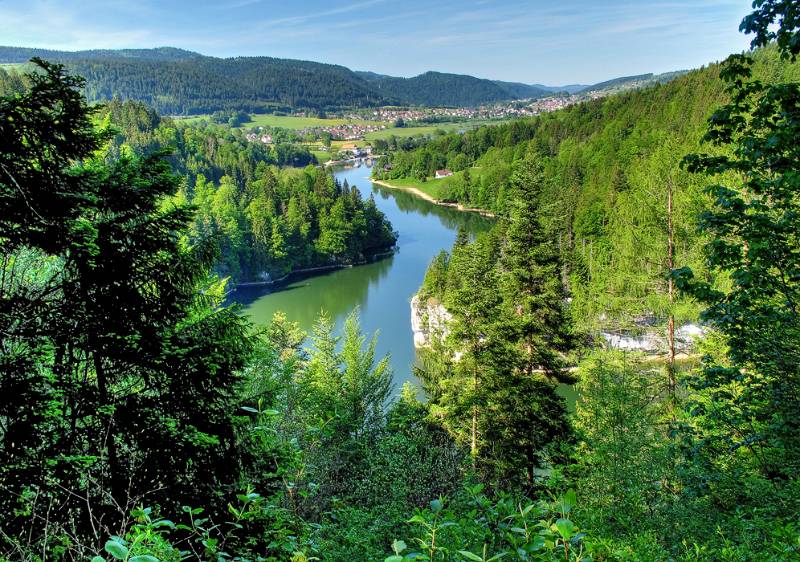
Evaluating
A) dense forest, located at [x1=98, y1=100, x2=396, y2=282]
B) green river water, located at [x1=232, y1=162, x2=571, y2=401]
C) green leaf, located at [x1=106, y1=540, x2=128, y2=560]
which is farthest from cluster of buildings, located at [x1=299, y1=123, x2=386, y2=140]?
green leaf, located at [x1=106, y1=540, x2=128, y2=560]

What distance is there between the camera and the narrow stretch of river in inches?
1401

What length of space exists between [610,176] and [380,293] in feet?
86.1

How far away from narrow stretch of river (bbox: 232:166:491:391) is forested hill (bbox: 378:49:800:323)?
10.9 m

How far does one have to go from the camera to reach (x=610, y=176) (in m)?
49.3

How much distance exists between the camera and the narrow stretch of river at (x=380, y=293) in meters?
35.6

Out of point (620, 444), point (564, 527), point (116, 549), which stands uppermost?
point (116, 549)

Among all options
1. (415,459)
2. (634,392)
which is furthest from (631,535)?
(634,392)

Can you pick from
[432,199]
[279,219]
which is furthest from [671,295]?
[432,199]

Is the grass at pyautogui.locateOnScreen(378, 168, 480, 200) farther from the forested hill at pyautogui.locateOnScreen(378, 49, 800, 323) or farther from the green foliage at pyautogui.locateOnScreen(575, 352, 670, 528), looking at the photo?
the green foliage at pyautogui.locateOnScreen(575, 352, 670, 528)

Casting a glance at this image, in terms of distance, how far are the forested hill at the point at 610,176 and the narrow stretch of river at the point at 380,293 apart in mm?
10942

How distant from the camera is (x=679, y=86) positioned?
244 ft

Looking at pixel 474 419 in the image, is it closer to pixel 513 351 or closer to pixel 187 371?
pixel 513 351

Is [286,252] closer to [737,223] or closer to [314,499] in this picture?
[314,499]

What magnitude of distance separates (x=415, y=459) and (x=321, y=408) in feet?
17.6
